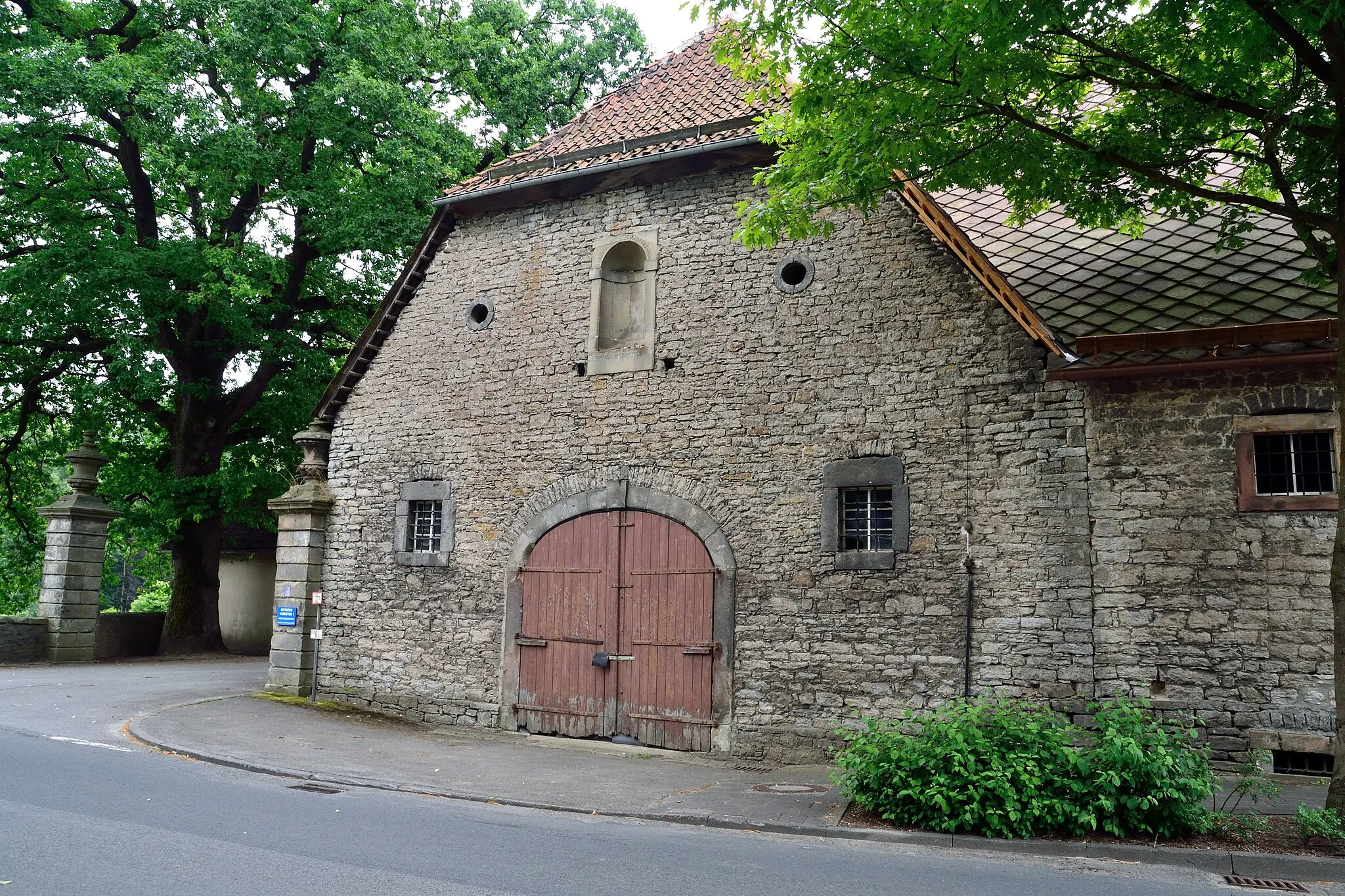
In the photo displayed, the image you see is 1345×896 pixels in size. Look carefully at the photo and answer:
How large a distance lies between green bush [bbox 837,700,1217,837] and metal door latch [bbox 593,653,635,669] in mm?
4137

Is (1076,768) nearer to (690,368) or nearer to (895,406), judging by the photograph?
(895,406)

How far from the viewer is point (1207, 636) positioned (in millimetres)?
8805

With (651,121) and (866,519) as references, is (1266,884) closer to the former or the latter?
(866,519)

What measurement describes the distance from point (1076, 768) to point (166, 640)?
59.8ft

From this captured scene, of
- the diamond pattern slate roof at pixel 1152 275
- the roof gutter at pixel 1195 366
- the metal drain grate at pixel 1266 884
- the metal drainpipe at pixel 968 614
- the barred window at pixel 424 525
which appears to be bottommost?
the metal drain grate at pixel 1266 884

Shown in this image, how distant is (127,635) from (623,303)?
44.5 ft

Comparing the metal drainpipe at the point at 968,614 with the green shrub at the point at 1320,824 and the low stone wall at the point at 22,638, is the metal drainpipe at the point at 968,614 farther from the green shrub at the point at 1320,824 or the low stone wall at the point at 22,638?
the low stone wall at the point at 22,638

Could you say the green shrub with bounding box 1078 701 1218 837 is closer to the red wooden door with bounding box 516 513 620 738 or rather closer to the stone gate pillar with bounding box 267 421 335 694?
the red wooden door with bounding box 516 513 620 738

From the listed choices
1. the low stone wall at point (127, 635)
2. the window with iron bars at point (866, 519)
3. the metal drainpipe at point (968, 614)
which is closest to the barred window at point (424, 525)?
the window with iron bars at point (866, 519)

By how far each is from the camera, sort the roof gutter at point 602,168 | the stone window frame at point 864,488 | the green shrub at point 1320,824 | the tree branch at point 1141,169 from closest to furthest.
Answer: the green shrub at point 1320,824 < the tree branch at point 1141,169 < the stone window frame at point 864,488 < the roof gutter at point 602,168

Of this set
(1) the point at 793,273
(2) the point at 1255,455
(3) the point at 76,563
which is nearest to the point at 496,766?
(1) the point at 793,273

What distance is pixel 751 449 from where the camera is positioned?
1098cm

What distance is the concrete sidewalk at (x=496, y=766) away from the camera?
805cm

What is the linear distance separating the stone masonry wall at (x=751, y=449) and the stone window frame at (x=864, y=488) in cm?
10
